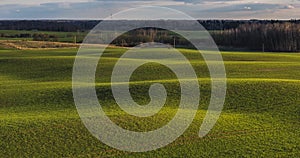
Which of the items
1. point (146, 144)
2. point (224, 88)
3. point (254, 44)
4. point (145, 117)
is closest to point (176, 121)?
point (145, 117)

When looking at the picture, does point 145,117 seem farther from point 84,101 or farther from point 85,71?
point 85,71

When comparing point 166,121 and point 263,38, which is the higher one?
point 166,121

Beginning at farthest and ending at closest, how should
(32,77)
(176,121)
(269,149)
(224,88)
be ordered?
(32,77) < (224,88) < (176,121) < (269,149)

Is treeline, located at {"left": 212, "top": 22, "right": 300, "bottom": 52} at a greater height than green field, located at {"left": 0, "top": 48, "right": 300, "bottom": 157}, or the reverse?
green field, located at {"left": 0, "top": 48, "right": 300, "bottom": 157}

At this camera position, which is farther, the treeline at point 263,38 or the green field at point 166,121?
the treeline at point 263,38

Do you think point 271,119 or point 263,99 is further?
point 263,99

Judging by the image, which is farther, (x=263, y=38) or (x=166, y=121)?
(x=263, y=38)

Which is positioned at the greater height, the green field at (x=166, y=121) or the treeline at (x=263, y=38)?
the green field at (x=166, y=121)

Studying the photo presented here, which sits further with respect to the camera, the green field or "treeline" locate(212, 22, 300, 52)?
"treeline" locate(212, 22, 300, 52)
